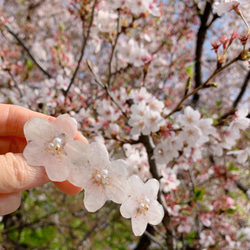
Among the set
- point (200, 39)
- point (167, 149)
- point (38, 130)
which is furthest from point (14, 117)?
point (200, 39)

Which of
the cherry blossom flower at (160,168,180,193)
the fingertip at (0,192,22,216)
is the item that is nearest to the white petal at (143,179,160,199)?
the fingertip at (0,192,22,216)

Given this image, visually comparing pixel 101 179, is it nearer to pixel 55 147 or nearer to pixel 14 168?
pixel 55 147

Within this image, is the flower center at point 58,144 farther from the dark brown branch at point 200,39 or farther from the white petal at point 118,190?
the dark brown branch at point 200,39

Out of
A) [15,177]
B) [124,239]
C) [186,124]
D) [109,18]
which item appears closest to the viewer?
[15,177]

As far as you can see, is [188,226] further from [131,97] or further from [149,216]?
[149,216]

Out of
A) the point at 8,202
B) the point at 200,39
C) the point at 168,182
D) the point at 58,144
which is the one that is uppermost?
the point at 200,39

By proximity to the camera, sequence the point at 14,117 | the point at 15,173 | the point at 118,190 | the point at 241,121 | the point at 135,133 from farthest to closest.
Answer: the point at 135,133 → the point at 241,121 → the point at 14,117 → the point at 118,190 → the point at 15,173

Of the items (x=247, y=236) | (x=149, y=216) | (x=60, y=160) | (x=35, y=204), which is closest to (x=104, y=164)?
(x=60, y=160)
